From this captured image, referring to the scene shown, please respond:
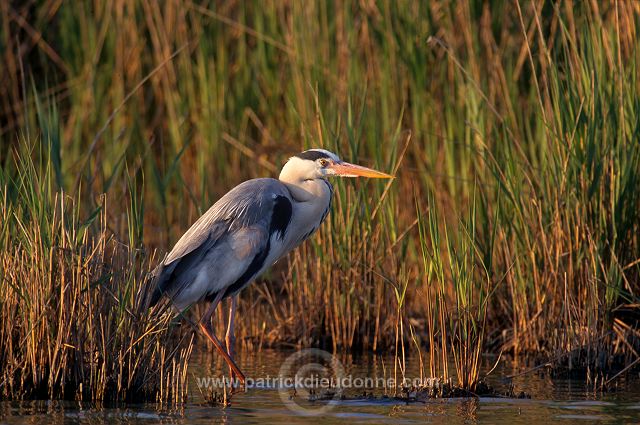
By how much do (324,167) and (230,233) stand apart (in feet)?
2.31

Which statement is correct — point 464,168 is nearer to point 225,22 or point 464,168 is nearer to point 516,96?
point 516,96

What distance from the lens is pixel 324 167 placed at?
242 inches

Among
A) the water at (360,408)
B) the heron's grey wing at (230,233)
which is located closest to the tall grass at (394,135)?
the water at (360,408)

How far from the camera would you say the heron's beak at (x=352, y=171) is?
607 centimetres

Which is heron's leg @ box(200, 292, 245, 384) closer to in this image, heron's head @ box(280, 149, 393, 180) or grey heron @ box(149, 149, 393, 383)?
grey heron @ box(149, 149, 393, 383)

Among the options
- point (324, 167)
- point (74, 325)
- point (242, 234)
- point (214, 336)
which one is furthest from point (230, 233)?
point (74, 325)

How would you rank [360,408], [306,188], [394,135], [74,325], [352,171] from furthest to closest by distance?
[394,135]
[306,188]
[352,171]
[360,408]
[74,325]

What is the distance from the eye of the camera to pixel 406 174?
733cm

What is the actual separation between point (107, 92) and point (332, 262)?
3.26m

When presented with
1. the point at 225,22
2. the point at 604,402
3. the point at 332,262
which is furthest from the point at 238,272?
the point at 225,22

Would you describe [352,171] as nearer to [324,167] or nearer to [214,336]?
[324,167]

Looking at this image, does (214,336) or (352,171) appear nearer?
(214,336)

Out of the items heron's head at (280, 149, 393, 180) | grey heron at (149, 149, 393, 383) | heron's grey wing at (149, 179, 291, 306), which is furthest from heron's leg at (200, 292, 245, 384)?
heron's head at (280, 149, 393, 180)

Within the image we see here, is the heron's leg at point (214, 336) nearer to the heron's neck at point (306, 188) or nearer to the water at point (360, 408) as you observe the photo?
the water at point (360, 408)
